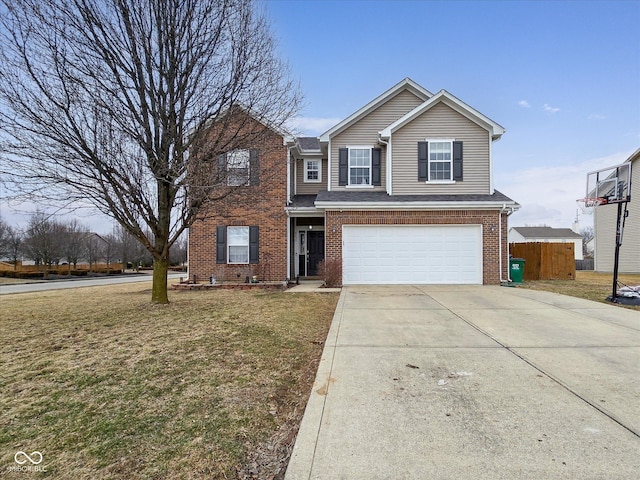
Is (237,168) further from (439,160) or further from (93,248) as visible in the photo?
(93,248)

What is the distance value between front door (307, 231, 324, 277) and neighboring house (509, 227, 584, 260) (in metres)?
42.6

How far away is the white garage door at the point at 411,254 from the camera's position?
42.3 ft

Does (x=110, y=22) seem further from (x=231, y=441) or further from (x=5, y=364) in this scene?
(x=231, y=441)

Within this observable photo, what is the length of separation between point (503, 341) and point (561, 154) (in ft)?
52.9

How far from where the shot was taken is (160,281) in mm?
9250

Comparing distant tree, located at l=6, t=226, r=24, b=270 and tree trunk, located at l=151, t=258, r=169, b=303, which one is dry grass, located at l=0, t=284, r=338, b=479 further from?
distant tree, located at l=6, t=226, r=24, b=270

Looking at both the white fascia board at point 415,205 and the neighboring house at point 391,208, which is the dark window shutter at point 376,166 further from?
the white fascia board at point 415,205

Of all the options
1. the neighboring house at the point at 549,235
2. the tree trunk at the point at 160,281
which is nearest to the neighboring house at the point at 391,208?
the tree trunk at the point at 160,281

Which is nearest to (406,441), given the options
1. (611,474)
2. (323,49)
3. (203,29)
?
(611,474)

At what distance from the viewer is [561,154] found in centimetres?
1764

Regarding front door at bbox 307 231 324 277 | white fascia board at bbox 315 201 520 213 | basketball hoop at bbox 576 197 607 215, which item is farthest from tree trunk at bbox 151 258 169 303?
basketball hoop at bbox 576 197 607 215

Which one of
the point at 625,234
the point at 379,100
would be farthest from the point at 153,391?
the point at 625,234

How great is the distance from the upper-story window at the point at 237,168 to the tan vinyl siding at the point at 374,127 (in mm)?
5381

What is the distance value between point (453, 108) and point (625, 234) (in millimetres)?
17388
